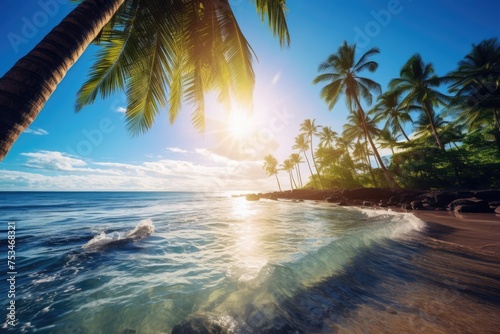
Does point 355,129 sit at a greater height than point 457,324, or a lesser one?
greater

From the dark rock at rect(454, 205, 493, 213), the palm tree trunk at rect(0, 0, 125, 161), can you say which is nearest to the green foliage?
the palm tree trunk at rect(0, 0, 125, 161)

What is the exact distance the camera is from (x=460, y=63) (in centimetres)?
1923

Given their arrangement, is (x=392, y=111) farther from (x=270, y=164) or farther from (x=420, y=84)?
(x=270, y=164)

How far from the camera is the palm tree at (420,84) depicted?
1894cm

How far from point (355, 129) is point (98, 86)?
25146 mm

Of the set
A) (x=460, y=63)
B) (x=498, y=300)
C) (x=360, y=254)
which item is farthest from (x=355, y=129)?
(x=498, y=300)

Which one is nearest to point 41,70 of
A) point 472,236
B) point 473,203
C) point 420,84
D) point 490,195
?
point 472,236

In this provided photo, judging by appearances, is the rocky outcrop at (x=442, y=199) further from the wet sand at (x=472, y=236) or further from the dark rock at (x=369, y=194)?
the wet sand at (x=472, y=236)

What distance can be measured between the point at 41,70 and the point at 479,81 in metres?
28.4

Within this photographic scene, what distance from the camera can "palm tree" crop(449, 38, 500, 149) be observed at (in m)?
17.5

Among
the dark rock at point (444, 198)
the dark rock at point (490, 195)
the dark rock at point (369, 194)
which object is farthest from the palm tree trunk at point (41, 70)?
the dark rock at point (369, 194)

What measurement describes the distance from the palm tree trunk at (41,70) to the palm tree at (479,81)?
26557 millimetres

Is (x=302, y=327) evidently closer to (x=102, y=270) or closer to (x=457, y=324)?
(x=457, y=324)

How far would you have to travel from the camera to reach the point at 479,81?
18.0 metres
